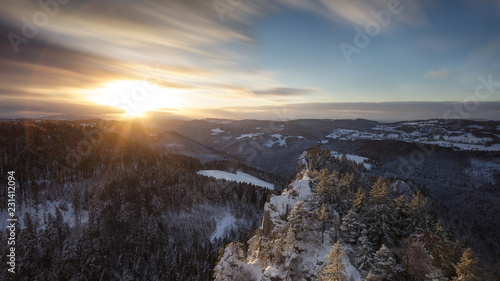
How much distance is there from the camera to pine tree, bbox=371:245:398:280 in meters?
23.0

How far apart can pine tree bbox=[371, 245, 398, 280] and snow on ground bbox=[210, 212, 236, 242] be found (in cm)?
9961

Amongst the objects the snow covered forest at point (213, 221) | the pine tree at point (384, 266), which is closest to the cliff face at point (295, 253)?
the snow covered forest at point (213, 221)

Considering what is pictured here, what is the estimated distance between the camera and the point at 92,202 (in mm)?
104125

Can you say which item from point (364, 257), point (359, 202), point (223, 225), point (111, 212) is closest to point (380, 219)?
point (359, 202)

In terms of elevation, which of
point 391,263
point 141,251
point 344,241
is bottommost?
point 141,251

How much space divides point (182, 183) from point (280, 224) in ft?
359

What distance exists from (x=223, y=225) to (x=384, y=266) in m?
109

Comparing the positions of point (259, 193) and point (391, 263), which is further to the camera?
point (259, 193)

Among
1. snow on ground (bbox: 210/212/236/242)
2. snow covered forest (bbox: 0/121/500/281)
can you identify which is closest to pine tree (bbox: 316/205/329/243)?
snow covered forest (bbox: 0/121/500/281)

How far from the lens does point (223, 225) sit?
121 meters

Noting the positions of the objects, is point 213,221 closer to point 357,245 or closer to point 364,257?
point 357,245

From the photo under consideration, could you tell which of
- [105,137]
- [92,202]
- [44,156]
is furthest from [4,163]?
[105,137]

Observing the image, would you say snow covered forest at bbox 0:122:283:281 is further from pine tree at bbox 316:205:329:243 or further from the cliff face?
pine tree at bbox 316:205:329:243

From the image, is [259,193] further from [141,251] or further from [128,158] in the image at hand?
[128,158]
